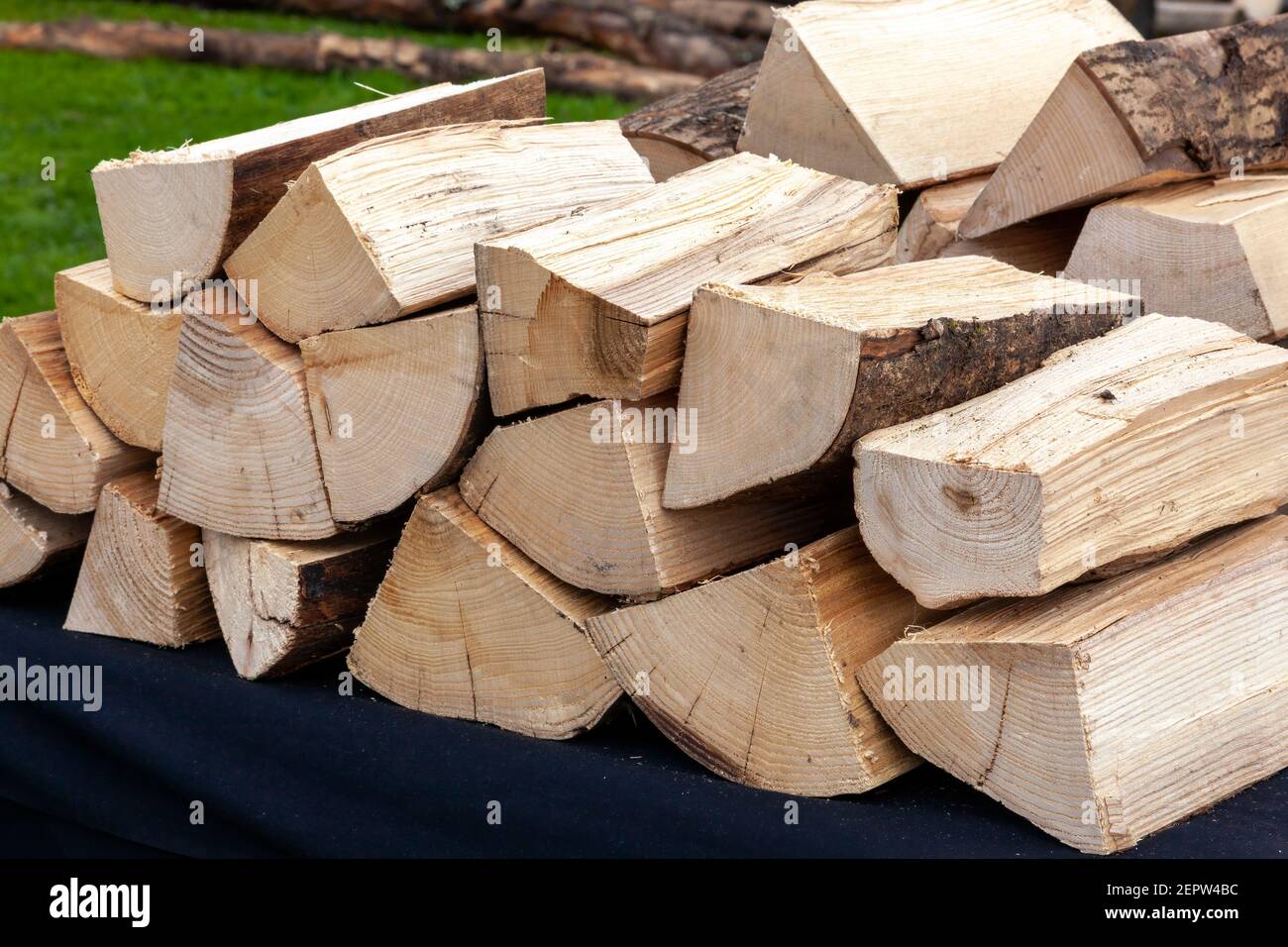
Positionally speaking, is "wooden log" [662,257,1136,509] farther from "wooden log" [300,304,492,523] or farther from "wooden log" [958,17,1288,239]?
"wooden log" [958,17,1288,239]

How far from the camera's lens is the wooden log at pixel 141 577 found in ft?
9.52

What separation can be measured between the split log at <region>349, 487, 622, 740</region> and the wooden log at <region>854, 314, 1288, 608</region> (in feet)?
1.94

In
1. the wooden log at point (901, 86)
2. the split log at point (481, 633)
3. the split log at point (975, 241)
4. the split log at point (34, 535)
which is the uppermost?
the wooden log at point (901, 86)

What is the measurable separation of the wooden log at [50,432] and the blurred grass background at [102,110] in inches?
157

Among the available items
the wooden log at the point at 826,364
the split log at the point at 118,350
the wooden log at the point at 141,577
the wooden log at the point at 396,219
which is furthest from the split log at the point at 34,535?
the wooden log at the point at 826,364

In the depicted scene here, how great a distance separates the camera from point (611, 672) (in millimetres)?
2416

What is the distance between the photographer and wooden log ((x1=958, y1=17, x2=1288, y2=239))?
2.77m

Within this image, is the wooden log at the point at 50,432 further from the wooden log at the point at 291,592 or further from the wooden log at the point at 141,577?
the wooden log at the point at 291,592

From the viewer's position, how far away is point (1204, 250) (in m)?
2.73

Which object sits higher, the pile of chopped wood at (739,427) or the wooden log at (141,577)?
the pile of chopped wood at (739,427)

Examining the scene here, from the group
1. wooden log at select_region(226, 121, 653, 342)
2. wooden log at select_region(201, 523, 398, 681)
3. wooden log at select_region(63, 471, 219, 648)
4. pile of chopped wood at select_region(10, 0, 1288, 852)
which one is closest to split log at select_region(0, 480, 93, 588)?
pile of chopped wood at select_region(10, 0, 1288, 852)

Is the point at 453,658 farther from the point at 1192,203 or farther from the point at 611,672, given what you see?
the point at 1192,203

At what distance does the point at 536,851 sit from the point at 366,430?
802 millimetres

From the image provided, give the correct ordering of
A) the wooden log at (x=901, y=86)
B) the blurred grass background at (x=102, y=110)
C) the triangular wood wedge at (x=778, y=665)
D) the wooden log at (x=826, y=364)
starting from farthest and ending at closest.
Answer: the blurred grass background at (x=102, y=110), the wooden log at (x=901, y=86), the triangular wood wedge at (x=778, y=665), the wooden log at (x=826, y=364)
